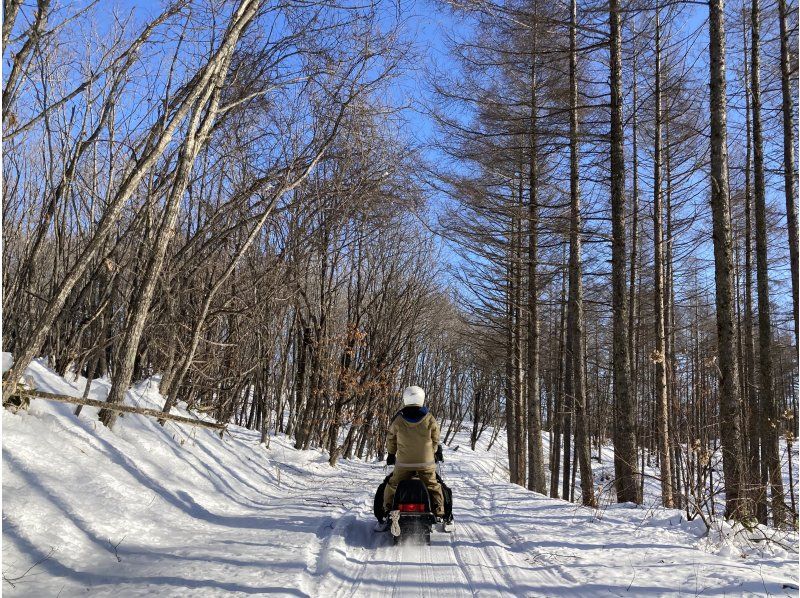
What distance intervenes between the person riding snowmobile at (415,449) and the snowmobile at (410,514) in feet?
0.47

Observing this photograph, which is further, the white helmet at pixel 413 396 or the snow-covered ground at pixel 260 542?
the white helmet at pixel 413 396

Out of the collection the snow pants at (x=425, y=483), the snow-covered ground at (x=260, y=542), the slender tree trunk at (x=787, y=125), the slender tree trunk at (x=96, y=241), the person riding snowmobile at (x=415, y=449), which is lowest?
the snow-covered ground at (x=260, y=542)

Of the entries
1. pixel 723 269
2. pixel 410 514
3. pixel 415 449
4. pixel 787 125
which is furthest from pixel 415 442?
pixel 787 125

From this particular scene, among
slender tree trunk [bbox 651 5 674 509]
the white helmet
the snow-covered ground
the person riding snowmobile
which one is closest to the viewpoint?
the snow-covered ground

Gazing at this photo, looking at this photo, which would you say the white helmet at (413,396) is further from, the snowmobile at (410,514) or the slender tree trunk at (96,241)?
the slender tree trunk at (96,241)

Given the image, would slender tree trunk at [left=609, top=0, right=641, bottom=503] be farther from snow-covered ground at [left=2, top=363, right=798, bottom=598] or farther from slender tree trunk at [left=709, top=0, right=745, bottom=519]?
slender tree trunk at [left=709, top=0, right=745, bottom=519]

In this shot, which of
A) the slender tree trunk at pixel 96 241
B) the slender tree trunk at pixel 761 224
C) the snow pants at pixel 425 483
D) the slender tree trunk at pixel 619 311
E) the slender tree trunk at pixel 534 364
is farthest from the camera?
the slender tree trunk at pixel 534 364

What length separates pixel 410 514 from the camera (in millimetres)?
5949

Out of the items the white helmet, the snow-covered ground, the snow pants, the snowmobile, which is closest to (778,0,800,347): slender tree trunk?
the snow-covered ground

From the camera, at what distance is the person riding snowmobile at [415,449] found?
6.41 meters

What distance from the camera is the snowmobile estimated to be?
19.4 ft

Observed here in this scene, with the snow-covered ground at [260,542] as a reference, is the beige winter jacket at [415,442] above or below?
above

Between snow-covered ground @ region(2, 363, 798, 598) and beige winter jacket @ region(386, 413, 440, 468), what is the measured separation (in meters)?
0.85

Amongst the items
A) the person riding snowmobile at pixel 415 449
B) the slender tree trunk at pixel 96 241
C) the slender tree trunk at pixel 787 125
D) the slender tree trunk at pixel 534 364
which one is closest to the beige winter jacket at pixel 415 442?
the person riding snowmobile at pixel 415 449
